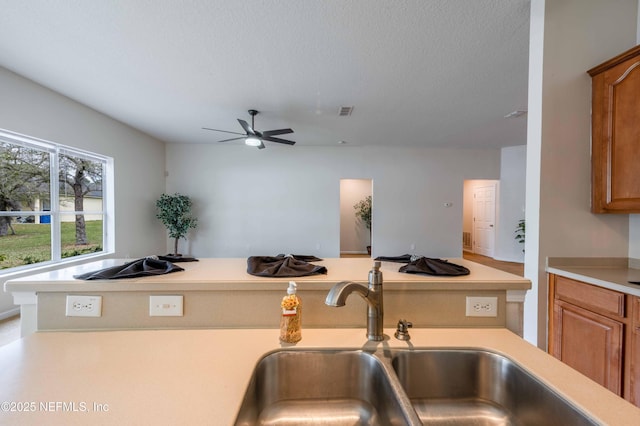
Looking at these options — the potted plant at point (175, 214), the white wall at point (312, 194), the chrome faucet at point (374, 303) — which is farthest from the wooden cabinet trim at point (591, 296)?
the potted plant at point (175, 214)

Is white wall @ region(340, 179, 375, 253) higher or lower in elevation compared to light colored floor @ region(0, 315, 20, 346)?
higher

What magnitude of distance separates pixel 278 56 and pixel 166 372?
2.49 meters

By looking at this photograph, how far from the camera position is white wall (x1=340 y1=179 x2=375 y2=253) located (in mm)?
7312

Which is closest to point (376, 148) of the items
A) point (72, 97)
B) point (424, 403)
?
point (72, 97)

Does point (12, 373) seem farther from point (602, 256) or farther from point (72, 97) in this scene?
point (72, 97)

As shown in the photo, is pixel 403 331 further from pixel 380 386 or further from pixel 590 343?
pixel 590 343

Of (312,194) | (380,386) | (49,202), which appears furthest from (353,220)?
Result: (380,386)

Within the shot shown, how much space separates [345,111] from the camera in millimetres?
3658

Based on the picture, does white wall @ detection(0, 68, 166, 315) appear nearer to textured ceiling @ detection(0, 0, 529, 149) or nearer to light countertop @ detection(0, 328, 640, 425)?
textured ceiling @ detection(0, 0, 529, 149)

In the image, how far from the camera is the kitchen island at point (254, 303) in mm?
911

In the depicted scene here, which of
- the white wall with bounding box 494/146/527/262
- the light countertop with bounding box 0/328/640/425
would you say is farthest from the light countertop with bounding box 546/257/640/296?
the white wall with bounding box 494/146/527/262

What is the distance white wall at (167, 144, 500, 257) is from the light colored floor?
117 inches

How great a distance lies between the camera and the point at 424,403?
78 centimetres

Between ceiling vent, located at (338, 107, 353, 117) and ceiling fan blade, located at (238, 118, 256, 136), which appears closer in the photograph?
ceiling fan blade, located at (238, 118, 256, 136)
